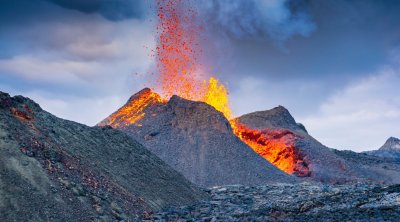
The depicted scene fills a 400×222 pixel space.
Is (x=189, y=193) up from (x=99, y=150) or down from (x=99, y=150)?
down

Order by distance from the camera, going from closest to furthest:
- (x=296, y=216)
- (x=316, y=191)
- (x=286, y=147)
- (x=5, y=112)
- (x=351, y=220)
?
(x=351, y=220)
(x=296, y=216)
(x=5, y=112)
(x=316, y=191)
(x=286, y=147)

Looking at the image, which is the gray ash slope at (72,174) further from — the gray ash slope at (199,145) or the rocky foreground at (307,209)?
the gray ash slope at (199,145)

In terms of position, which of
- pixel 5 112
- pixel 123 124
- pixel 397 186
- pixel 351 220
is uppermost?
pixel 123 124

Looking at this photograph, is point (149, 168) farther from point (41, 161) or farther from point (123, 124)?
point (123, 124)

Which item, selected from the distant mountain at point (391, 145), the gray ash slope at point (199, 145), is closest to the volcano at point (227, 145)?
the gray ash slope at point (199, 145)

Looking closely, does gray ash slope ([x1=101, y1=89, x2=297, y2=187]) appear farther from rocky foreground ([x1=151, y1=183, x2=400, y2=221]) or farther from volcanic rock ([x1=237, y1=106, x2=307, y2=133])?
volcanic rock ([x1=237, y1=106, x2=307, y2=133])

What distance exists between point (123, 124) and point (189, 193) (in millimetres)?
17701

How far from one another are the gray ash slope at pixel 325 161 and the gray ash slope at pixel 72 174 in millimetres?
19558

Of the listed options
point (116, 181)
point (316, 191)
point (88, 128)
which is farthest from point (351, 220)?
point (88, 128)

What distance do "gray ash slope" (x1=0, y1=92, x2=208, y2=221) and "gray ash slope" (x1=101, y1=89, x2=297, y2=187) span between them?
6.69m

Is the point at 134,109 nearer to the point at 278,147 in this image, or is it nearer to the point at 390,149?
the point at 278,147

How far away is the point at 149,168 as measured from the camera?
26.3 m

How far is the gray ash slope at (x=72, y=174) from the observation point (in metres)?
16.2

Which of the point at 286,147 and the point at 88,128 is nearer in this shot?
the point at 88,128
